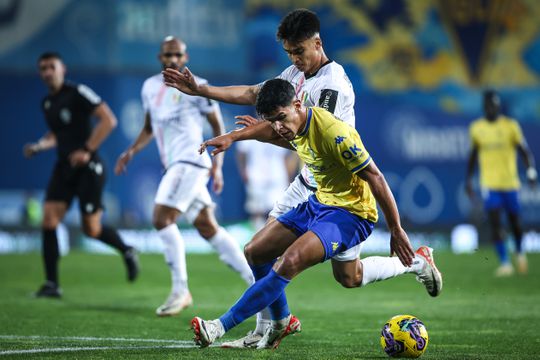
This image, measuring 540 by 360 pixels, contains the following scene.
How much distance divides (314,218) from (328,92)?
2.73ft

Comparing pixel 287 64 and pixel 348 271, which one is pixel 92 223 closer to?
pixel 348 271

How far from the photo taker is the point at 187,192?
8875mm

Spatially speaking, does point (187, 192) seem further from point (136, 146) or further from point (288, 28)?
point (288, 28)

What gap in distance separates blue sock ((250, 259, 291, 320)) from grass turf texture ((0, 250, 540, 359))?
0.24 meters

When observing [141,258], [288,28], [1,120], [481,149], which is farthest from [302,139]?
[1,120]

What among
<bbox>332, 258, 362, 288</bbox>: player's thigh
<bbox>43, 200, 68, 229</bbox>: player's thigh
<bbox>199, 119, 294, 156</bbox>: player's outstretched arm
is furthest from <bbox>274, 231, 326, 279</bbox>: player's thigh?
<bbox>43, 200, 68, 229</bbox>: player's thigh

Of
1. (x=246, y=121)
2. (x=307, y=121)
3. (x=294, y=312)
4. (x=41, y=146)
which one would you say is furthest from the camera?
(x=41, y=146)

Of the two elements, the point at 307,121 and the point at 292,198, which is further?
the point at 292,198

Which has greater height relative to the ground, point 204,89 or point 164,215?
point 204,89

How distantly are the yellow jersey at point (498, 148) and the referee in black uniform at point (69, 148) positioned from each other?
5442 mm

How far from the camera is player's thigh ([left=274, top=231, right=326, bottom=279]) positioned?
5.95 metres

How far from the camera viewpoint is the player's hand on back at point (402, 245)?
6051 millimetres

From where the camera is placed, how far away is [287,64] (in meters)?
19.9

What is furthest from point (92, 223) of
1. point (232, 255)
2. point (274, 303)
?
point (274, 303)
